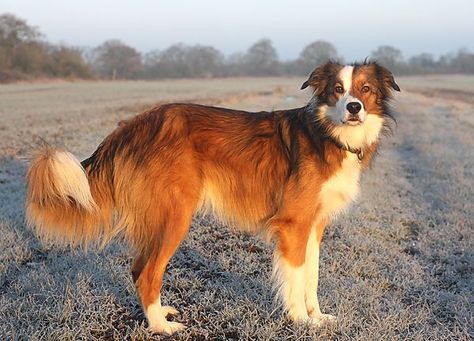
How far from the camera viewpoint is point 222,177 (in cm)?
454

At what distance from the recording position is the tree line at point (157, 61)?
61.5m

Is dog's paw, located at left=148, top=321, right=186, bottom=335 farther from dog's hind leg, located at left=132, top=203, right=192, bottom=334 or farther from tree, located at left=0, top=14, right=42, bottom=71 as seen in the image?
tree, located at left=0, top=14, right=42, bottom=71

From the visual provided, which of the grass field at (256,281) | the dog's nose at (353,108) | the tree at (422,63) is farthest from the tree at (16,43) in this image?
the tree at (422,63)

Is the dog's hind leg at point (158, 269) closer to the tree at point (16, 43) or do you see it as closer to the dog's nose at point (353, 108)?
the dog's nose at point (353, 108)

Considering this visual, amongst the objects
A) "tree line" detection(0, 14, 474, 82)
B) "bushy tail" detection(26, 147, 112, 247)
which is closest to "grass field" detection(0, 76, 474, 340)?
"bushy tail" detection(26, 147, 112, 247)

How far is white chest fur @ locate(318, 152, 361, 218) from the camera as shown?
4.38 meters

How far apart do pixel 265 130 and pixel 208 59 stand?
114m

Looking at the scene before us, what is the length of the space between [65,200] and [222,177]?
141 cm

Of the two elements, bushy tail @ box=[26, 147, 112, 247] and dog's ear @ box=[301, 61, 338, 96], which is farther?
dog's ear @ box=[301, 61, 338, 96]

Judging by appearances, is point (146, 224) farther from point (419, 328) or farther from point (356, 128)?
point (419, 328)

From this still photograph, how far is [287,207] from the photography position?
4.38 m

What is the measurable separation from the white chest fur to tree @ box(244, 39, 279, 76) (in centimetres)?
11101

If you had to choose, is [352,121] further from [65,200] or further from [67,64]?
[67,64]

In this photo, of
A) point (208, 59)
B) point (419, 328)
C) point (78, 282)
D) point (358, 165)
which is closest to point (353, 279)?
point (419, 328)
